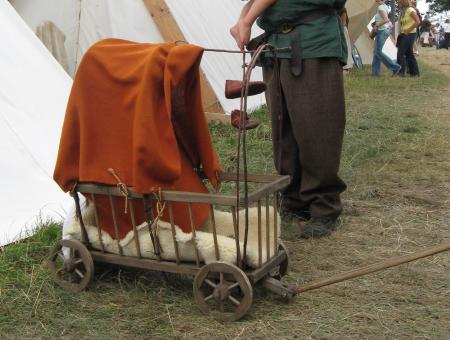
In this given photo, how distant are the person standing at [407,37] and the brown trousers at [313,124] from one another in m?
8.06

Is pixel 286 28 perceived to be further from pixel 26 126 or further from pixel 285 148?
pixel 26 126

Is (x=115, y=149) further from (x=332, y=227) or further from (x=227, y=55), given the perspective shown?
(x=227, y=55)

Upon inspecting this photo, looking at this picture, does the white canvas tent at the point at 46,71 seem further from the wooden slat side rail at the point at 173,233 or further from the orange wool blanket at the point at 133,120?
the wooden slat side rail at the point at 173,233

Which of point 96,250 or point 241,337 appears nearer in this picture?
point 241,337

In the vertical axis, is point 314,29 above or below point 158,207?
above

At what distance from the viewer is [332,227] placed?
300cm

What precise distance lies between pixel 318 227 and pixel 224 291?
3.23ft

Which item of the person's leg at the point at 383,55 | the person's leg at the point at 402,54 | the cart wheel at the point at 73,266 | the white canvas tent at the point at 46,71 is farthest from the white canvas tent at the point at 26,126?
the person's leg at the point at 402,54

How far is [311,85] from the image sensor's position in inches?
110

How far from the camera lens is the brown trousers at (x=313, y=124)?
9.18 feet

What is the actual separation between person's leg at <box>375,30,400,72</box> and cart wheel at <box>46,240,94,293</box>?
28.6 ft

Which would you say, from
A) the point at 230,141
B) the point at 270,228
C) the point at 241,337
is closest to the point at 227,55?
the point at 230,141

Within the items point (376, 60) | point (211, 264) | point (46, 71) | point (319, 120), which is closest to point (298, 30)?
point (319, 120)

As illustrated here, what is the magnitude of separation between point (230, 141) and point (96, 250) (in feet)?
8.49
